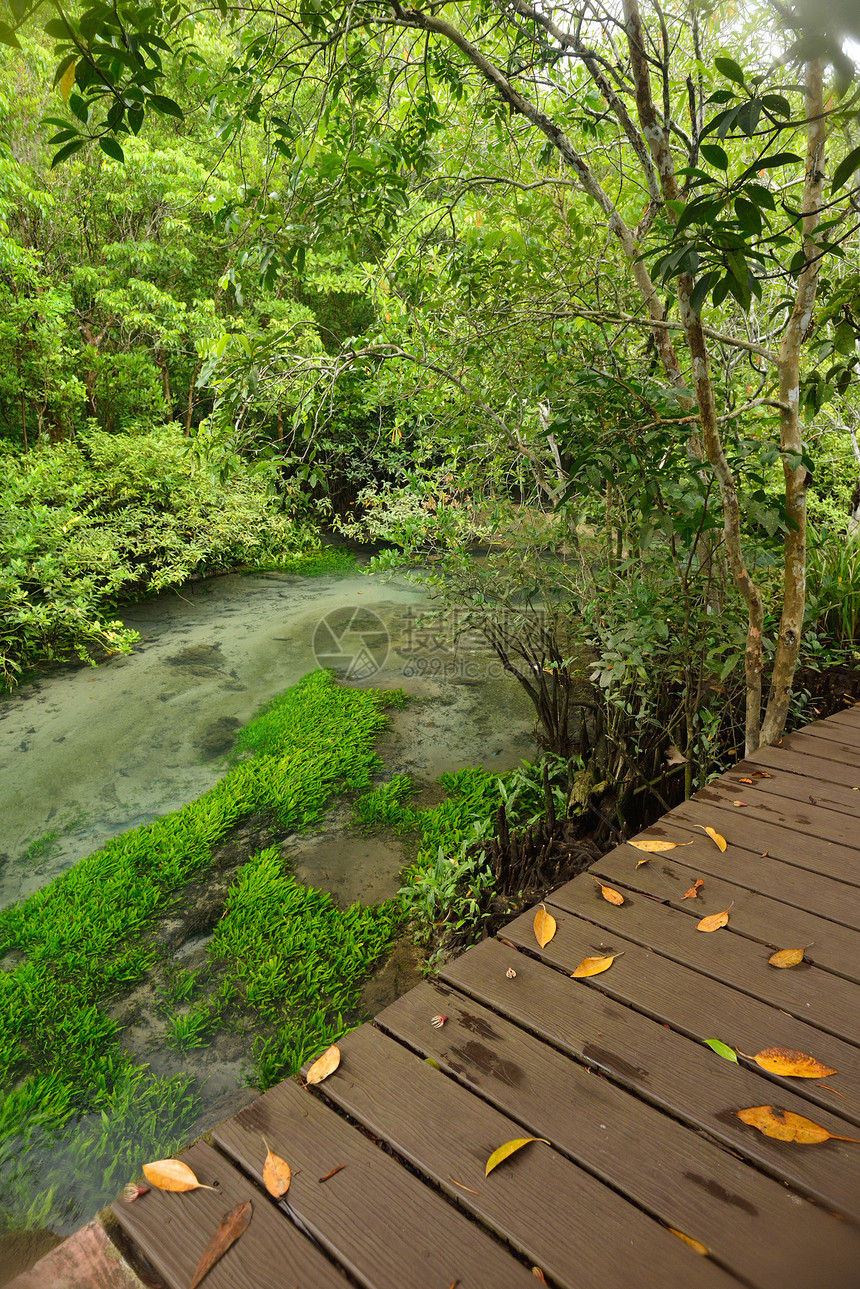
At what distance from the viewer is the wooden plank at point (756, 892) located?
1342 mm

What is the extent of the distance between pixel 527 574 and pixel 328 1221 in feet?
8.71

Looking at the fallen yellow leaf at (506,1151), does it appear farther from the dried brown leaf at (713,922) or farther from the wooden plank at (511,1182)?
the dried brown leaf at (713,922)

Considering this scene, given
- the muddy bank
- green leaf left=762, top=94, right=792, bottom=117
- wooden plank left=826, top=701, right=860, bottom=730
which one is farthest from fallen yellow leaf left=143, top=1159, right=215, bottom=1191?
→ wooden plank left=826, top=701, right=860, bottom=730

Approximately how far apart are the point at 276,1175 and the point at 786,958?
97 centimetres

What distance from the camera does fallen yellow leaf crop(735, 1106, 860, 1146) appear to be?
94 centimetres

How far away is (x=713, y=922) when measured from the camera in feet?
4.60

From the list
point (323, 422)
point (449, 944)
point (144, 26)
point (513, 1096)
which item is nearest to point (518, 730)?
point (449, 944)

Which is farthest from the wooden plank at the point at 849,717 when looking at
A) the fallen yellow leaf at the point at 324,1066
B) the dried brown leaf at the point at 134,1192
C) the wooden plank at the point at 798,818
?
the dried brown leaf at the point at 134,1192

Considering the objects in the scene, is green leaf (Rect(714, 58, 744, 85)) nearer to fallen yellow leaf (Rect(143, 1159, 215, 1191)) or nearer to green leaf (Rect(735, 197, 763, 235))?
green leaf (Rect(735, 197, 763, 235))

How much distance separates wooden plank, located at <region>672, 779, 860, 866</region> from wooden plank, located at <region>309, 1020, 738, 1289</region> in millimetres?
998

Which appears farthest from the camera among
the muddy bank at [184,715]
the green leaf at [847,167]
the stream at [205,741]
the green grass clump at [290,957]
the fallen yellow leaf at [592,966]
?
the muddy bank at [184,715]

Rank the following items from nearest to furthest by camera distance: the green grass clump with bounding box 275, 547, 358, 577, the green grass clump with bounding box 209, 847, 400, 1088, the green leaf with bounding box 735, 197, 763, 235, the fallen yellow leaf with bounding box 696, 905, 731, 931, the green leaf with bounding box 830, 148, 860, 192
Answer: the green leaf with bounding box 830, 148, 860, 192
the green leaf with bounding box 735, 197, 763, 235
the fallen yellow leaf with bounding box 696, 905, 731, 931
the green grass clump with bounding box 209, 847, 400, 1088
the green grass clump with bounding box 275, 547, 358, 577

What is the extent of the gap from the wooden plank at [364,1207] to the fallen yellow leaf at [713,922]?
2.44ft

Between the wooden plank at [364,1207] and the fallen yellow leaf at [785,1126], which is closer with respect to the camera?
the wooden plank at [364,1207]
